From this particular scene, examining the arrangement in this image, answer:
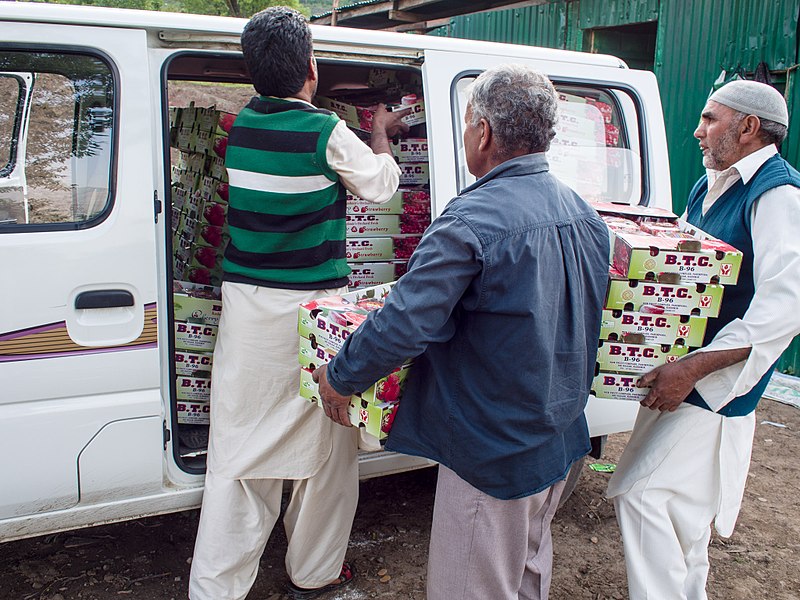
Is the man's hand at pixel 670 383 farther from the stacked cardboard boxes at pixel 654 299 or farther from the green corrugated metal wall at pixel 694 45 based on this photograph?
the green corrugated metal wall at pixel 694 45

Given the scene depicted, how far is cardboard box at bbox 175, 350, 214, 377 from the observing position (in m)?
3.19

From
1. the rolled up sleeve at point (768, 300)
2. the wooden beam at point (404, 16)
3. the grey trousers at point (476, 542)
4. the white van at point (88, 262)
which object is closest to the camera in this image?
the grey trousers at point (476, 542)

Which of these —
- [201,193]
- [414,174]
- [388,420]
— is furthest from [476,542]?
[201,193]

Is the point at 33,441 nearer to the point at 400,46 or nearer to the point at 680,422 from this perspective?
the point at 400,46

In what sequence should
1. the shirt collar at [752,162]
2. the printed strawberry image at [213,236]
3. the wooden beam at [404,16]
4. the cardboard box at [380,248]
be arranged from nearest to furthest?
the shirt collar at [752,162], the cardboard box at [380,248], the printed strawberry image at [213,236], the wooden beam at [404,16]

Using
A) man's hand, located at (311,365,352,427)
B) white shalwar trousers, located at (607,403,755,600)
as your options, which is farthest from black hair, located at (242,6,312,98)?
white shalwar trousers, located at (607,403,755,600)

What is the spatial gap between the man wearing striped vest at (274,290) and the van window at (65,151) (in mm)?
439

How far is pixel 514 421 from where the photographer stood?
2.05 meters

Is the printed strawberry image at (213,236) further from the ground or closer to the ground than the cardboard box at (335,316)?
further from the ground

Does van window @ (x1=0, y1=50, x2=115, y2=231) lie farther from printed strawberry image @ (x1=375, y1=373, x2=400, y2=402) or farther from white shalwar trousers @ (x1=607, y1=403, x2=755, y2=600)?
white shalwar trousers @ (x1=607, y1=403, x2=755, y2=600)

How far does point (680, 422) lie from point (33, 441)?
2207 millimetres

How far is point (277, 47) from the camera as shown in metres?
2.41

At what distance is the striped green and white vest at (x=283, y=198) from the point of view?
2461 mm

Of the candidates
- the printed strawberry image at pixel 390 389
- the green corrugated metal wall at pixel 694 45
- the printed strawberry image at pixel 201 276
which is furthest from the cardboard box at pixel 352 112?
the green corrugated metal wall at pixel 694 45
